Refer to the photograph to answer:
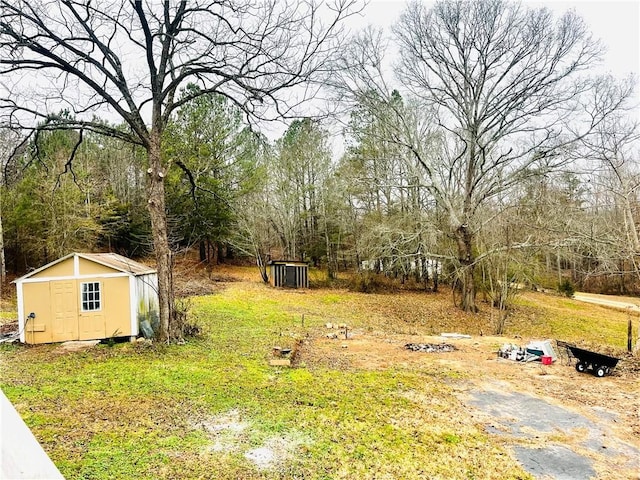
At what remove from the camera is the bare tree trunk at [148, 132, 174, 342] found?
8.29 m

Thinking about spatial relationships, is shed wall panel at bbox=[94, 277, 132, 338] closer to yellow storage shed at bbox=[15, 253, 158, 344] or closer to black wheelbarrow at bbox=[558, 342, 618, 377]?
yellow storage shed at bbox=[15, 253, 158, 344]

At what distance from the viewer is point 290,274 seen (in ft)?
67.5

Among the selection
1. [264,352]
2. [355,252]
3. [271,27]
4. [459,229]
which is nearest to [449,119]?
[459,229]

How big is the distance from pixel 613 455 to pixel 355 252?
52.5 feet

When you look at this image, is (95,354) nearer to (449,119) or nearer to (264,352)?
(264,352)

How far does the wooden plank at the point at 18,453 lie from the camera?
61 centimetres

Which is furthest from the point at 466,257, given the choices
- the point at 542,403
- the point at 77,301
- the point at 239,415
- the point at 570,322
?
the point at 77,301

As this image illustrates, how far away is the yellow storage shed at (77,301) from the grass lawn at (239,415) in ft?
1.42

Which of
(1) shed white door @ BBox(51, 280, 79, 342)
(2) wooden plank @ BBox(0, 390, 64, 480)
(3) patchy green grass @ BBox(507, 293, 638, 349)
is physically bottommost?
(3) patchy green grass @ BBox(507, 293, 638, 349)

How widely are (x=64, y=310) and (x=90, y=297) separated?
0.57 metres

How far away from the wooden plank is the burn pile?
9.38 meters

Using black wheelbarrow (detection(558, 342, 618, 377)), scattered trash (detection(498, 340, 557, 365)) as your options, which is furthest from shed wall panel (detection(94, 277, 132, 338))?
black wheelbarrow (detection(558, 342, 618, 377))

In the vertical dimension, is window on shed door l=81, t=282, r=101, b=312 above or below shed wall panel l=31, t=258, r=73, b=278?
below

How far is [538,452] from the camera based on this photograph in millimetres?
4562
